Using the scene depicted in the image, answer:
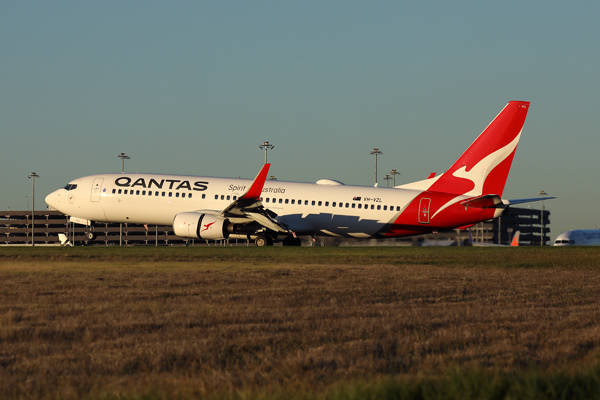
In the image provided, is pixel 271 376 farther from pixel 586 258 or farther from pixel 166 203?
pixel 166 203

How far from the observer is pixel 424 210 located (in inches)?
1481

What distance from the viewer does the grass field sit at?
231 inches

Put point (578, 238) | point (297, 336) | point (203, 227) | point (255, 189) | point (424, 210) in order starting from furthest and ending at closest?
point (578, 238), point (424, 210), point (203, 227), point (255, 189), point (297, 336)

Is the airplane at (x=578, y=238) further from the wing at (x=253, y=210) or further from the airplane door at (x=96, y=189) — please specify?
the airplane door at (x=96, y=189)

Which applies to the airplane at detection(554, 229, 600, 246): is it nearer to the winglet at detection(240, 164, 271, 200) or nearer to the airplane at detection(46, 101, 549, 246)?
the airplane at detection(46, 101, 549, 246)

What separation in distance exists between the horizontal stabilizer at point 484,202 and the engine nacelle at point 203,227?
13.3 metres

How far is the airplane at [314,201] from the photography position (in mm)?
36594

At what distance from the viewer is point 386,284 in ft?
51.2

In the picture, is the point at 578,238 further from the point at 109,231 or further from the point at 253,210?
the point at 109,231

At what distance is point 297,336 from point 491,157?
3031 centimetres

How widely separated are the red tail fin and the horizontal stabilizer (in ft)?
2.46

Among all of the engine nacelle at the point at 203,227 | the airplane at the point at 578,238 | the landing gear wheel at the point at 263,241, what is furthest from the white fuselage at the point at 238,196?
the airplane at the point at 578,238

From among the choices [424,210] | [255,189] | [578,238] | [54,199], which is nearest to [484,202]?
[424,210]

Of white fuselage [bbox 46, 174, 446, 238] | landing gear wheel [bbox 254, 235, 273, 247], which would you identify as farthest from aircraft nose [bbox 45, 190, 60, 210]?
landing gear wheel [bbox 254, 235, 273, 247]
